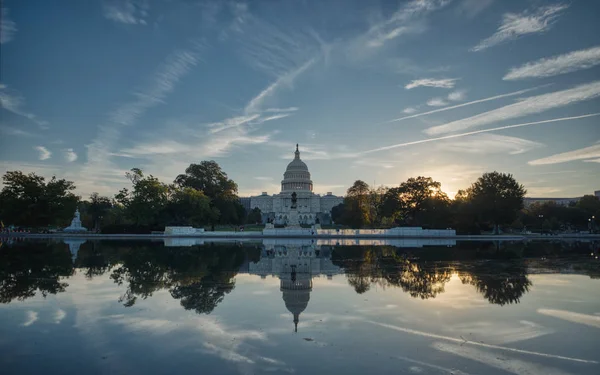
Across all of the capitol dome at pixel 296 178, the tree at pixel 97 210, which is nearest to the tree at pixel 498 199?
the tree at pixel 97 210

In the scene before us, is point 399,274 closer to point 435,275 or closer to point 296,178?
point 435,275

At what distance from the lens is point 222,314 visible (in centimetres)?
1044

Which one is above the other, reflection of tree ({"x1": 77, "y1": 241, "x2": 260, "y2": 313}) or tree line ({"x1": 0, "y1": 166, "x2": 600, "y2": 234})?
tree line ({"x1": 0, "y1": 166, "x2": 600, "y2": 234})

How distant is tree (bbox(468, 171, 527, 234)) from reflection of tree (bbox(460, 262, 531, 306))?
40.0 metres

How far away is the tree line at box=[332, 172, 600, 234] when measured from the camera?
59688 millimetres

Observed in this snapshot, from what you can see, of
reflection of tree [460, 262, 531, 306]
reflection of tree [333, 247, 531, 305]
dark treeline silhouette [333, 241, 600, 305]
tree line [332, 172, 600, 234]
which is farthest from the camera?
tree line [332, 172, 600, 234]

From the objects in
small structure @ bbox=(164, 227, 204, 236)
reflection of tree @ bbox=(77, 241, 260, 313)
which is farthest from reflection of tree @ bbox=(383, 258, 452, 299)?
small structure @ bbox=(164, 227, 204, 236)

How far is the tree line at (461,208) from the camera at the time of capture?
59.7 metres

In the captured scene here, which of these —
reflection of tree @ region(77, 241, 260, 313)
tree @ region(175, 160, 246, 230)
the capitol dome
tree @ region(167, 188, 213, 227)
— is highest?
the capitol dome

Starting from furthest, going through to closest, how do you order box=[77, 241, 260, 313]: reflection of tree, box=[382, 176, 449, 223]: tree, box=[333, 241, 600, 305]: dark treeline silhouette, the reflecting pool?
1. box=[382, 176, 449, 223]: tree
2. box=[333, 241, 600, 305]: dark treeline silhouette
3. box=[77, 241, 260, 313]: reflection of tree
4. the reflecting pool

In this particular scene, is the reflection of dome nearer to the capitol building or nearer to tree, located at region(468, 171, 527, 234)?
tree, located at region(468, 171, 527, 234)

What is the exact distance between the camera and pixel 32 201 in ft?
189

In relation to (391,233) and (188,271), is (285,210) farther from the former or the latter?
(188,271)

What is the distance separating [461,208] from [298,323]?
56.2 metres
